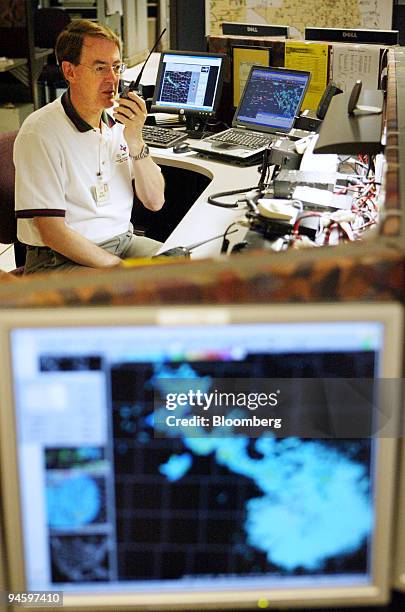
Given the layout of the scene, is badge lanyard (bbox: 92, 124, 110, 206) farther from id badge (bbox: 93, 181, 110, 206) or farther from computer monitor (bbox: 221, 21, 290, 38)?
computer monitor (bbox: 221, 21, 290, 38)

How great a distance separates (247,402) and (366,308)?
0.17 m

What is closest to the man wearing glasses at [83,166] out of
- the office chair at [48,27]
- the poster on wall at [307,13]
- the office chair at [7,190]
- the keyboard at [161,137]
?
the office chair at [7,190]

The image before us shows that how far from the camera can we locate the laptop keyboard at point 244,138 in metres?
3.49

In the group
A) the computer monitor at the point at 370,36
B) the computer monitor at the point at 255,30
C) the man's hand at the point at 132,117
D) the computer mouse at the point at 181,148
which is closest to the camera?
the man's hand at the point at 132,117

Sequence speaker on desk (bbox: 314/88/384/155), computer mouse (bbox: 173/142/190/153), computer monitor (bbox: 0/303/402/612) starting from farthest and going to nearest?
computer mouse (bbox: 173/142/190/153) < speaker on desk (bbox: 314/88/384/155) < computer monitor (bbox: 0/303/402/612)

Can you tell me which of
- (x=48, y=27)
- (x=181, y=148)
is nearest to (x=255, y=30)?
(x=181, y=148)

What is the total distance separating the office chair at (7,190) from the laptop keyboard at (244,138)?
3.53 feet

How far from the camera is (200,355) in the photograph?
2.79 ft

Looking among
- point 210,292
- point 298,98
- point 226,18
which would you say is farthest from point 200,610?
point 226,18

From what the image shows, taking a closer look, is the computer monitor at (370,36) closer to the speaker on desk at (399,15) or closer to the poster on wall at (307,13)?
the poster on wall at (307,13)

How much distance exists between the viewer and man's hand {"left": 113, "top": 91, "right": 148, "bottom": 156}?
2.74m

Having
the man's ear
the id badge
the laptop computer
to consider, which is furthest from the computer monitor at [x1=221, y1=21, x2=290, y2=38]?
the id badge

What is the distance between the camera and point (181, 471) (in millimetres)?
898

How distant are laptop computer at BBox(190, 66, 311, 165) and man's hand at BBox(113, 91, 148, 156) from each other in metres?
0.71
